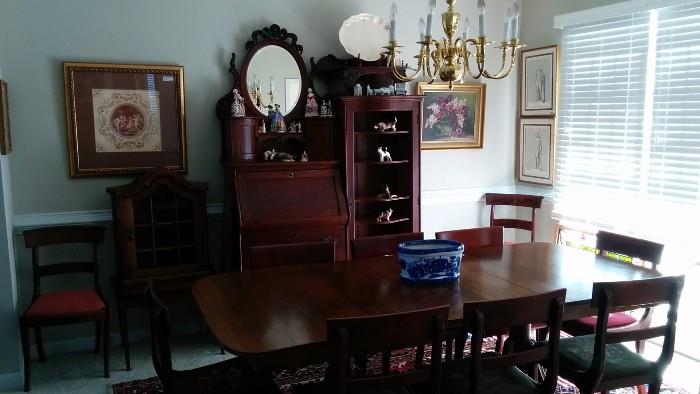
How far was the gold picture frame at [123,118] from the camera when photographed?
12.2 ft

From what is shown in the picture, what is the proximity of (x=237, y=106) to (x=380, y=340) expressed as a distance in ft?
8.12

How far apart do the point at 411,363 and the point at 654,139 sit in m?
2.22

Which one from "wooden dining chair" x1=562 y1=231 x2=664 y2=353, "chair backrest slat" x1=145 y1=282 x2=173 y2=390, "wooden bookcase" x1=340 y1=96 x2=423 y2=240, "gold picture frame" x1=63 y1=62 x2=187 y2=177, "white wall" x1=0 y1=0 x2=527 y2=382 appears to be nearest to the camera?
"chair backrest slat" x1=145 y1=282 x2=173 y2=390

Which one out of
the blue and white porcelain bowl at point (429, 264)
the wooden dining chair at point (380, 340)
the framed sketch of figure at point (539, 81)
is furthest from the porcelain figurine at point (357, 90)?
the wooden dining chair at point (380, 340)

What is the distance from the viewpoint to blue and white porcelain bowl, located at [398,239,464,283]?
260 centimetres

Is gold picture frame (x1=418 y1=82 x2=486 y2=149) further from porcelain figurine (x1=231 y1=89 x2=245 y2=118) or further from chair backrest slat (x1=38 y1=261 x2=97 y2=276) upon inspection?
chair backrest slat (x1=38 y1=261 x2=97 y2=276)

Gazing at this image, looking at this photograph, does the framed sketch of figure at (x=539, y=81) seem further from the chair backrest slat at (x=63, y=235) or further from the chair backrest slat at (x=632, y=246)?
the chair backrest slat at (x=63, y=235)

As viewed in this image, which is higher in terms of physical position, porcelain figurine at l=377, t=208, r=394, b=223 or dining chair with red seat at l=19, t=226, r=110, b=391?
porcelain figurine at l=377, t=208, r=394, b=223

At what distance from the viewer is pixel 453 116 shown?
4.89 m

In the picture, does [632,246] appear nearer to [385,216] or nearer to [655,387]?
[655,387]

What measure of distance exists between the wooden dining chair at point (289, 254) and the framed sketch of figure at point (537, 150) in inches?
96.9

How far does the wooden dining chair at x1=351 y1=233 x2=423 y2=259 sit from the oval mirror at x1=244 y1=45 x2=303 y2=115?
4.70 feet

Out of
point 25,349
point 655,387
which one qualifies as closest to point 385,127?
point 655,387

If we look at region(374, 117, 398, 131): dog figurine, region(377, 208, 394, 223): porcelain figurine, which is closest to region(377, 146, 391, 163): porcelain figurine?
region(374, 117, 398, 131): dog figurine
